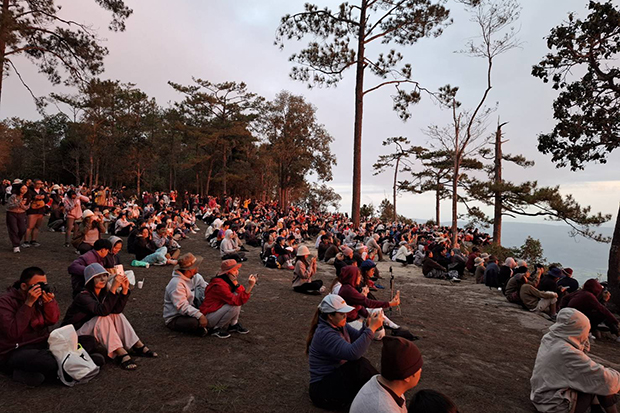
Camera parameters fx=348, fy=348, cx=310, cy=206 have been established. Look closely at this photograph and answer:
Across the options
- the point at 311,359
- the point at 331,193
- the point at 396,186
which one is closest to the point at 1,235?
the point at 311,359

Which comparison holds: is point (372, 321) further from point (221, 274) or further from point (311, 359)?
point (221, 274)

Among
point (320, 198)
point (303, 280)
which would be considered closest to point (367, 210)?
point (320, 198)

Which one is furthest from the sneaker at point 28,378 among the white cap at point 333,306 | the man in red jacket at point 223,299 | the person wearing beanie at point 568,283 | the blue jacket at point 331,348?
the person wearing beanie at point 568,283

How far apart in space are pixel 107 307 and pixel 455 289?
9307 mm

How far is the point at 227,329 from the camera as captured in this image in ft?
17.1

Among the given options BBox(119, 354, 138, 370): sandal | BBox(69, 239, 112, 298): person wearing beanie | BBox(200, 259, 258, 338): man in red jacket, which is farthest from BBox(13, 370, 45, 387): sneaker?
BBox(200, 259, 258, 338): man in red jacket

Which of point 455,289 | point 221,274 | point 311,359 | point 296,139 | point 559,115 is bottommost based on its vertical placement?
point 455,289

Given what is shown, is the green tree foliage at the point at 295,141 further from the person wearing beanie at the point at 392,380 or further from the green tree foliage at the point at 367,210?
the person wearing beanie at the point at 392,380

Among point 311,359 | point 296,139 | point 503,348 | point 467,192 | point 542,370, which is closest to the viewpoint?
point 311,359

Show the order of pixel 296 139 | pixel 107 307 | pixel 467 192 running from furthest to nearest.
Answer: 1. pixel 296 139
2. pixel 467 192
3. pixel 107 307

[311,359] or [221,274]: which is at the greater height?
[221,274]

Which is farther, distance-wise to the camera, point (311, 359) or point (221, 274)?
point (221, 274)

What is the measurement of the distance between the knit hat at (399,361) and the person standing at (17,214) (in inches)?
405

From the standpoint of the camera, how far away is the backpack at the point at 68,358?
3398 millimetres
